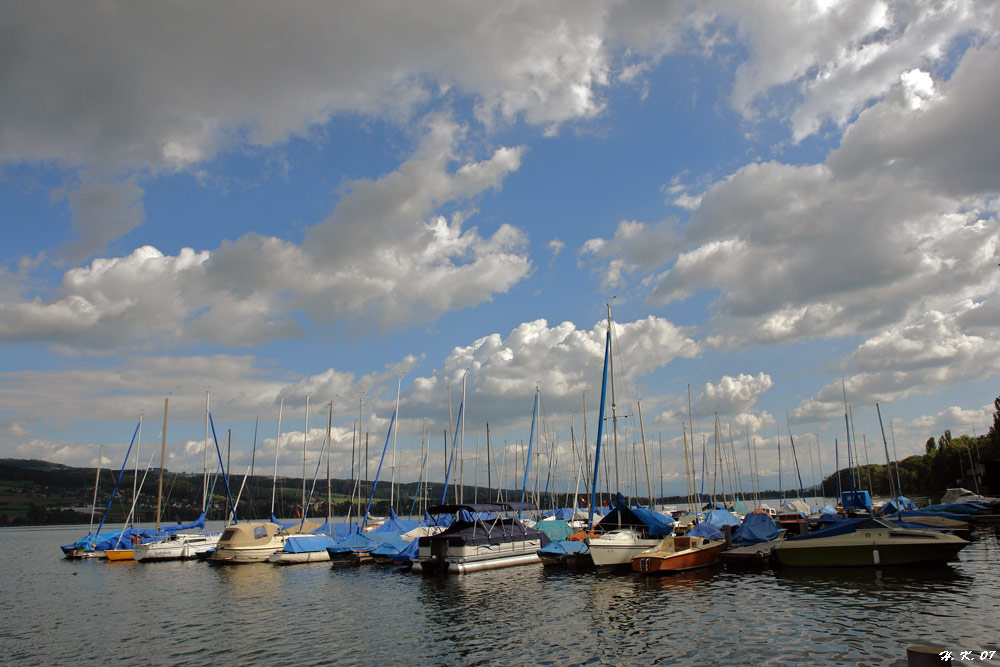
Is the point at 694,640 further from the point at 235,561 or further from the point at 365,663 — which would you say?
the point at 235,561

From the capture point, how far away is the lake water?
19.4 m

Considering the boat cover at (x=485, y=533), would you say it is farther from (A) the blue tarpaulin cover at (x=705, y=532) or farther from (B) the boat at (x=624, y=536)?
(A) the blue tarpaulin cover at (x=705, y=532)

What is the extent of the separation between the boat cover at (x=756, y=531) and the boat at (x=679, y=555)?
3049mm

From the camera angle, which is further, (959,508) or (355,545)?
(959,508)

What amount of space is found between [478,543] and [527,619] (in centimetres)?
1562

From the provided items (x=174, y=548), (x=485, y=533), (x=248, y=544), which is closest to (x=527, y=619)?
(x=485, y=533)

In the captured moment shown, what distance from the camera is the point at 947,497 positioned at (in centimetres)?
7488

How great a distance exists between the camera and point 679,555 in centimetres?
3528

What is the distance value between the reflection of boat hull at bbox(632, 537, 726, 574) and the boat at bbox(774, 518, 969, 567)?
5.15m

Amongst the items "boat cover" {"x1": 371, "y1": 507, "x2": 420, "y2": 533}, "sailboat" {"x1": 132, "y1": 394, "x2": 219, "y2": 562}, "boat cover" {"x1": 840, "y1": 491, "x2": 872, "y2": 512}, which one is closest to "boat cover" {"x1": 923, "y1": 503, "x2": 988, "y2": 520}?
"boat cover" {"x1": 840, "y1": 491, "x2": 872, "y2": 512}

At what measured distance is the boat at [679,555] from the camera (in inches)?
1350

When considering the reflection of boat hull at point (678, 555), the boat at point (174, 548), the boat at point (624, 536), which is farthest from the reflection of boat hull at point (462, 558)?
the boat at point (174, 548)

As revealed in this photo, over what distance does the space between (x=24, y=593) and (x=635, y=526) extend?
135 feet

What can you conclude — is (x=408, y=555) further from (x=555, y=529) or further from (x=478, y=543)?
(x=555, y=529)
